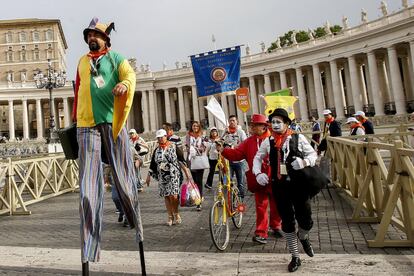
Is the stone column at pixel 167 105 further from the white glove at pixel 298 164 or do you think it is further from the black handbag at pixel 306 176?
the white glove at pixel 298 164

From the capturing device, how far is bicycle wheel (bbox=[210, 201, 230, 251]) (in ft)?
16.7

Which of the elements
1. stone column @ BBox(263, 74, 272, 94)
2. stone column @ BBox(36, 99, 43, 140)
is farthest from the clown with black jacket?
stone column @ BBox(36, 99, 43, 140)

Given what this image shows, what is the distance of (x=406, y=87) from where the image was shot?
160ft

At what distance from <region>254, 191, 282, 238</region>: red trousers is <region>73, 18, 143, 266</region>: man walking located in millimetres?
2241

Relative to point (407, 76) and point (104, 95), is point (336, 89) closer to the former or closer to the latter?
point (407, 76)

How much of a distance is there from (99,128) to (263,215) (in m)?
3.01

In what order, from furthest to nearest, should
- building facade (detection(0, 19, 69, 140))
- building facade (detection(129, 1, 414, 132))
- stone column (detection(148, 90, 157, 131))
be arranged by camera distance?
building facade (detection(0, 19, 69, 140)) → stone column (detection(148, 90, 157, 131)) → building facade (detection(129, 1, 414, 132))

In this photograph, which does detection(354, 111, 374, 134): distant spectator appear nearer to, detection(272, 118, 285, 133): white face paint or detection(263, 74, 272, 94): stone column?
detection(272, 118, 285, 133): white face paint

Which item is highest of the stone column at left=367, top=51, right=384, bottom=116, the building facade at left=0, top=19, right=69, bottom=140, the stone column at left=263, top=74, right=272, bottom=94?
the building facade at left=0, top=19, right=69, bottom=140

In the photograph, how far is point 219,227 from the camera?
211 inches

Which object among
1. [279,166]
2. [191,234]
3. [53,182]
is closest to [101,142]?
[279,166]

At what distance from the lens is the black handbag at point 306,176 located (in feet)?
14.0

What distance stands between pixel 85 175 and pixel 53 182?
10.8 metres

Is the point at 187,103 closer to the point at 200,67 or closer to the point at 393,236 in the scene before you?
the point at 200,67
